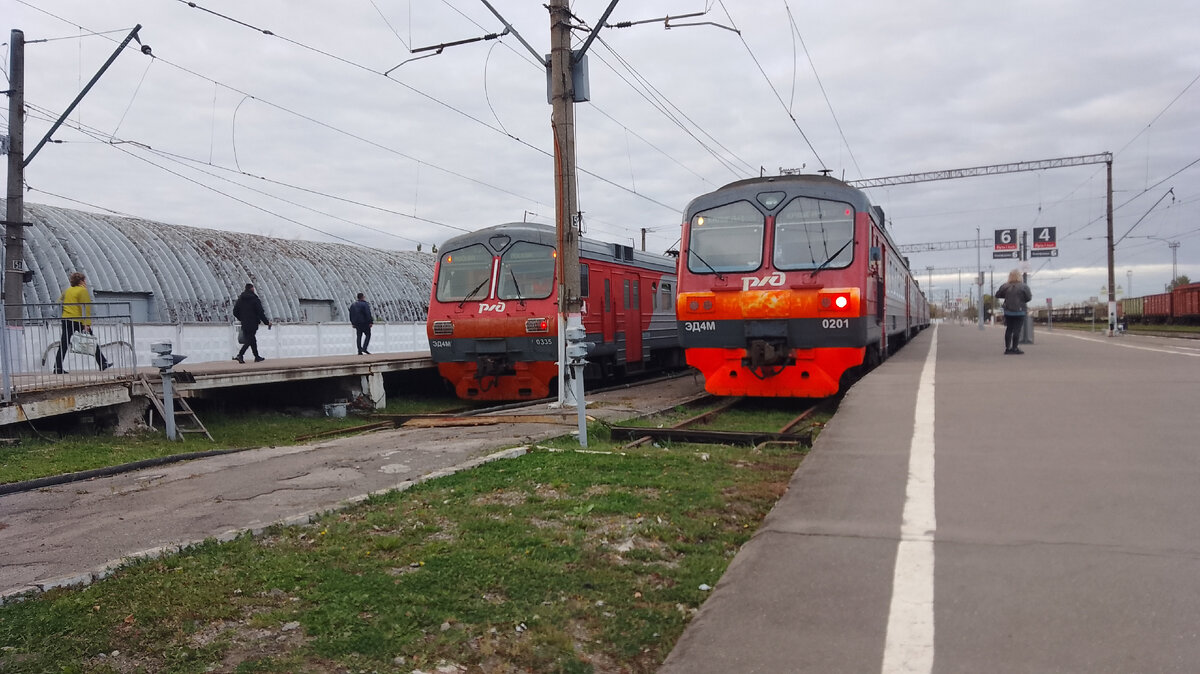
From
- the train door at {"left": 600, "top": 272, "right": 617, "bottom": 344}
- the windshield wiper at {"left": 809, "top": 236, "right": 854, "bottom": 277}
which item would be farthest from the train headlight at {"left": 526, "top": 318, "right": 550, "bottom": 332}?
the windshield wiper at {"left": 809, "top": 236, "right": 854, "bottom": 277}

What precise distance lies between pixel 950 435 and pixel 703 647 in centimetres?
385

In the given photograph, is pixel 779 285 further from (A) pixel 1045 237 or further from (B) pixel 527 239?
(A) pixel 1045 237

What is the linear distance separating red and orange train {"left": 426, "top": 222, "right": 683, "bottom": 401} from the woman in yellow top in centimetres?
546

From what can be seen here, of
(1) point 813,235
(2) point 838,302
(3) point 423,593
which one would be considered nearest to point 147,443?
(3) point 423,593

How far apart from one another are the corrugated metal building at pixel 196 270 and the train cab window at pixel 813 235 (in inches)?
539

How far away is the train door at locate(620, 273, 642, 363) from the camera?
58.5 feet

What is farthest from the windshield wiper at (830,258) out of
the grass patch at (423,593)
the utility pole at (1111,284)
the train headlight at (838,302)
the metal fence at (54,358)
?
the utility pole at (1111,284)

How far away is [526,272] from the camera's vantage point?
49.6ft

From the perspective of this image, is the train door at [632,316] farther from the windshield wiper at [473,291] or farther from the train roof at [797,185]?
the train roof at [797,185]

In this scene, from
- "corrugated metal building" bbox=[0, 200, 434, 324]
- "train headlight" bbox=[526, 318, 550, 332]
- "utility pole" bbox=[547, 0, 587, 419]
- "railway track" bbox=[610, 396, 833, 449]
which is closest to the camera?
"railway track" bbox=[610, 396, 833, 449]

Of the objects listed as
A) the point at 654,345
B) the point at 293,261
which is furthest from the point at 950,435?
the point at 293,261

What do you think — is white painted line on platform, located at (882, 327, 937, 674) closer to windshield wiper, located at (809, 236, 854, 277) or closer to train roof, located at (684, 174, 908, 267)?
windshield wiper, located at (809, 236, 854, 277)

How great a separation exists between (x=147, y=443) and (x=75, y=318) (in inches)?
81.8

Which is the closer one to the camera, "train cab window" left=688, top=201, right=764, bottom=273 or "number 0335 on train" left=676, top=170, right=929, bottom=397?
"number 0335 on train" left=676, top=170, right=929, bottom=397
